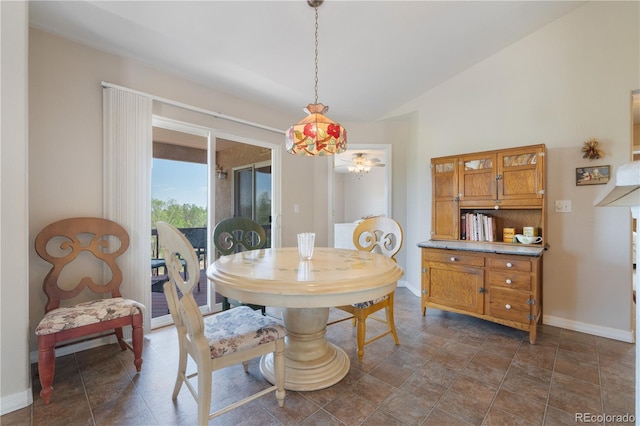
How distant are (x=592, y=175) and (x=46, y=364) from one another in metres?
4.21

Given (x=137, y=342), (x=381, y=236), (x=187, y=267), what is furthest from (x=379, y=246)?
(x=137, y=342)

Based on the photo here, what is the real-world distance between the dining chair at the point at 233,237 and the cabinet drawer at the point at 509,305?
6.67 feet

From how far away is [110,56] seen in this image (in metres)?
2.31

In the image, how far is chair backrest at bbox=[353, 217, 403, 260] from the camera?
92.7 inches

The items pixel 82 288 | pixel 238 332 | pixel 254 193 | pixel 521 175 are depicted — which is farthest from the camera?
pixel 254 193

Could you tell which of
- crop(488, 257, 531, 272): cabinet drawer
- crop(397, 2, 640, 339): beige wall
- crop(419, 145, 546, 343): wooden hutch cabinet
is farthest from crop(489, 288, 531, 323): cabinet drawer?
crop(397, 2, 640, 339): beige wall

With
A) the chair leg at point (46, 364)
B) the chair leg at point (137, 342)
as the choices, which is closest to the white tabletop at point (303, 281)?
the chair leg at point (137, 342)

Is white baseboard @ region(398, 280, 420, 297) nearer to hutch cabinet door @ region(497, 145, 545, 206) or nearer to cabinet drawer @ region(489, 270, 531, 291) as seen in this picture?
cabinet drawer @ region(489, 270, 531, 291)

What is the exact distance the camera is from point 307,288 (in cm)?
130

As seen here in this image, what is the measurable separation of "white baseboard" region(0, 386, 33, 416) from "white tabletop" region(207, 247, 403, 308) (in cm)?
121

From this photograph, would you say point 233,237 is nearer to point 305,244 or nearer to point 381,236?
point 305,244

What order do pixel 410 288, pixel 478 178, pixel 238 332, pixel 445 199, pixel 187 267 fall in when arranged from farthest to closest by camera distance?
pixel 410 288 < pixel 445 199 < pixel 478 178 < pixel 238 332 < pixel 187 267

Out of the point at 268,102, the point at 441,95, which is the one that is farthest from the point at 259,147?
the point at 441,95

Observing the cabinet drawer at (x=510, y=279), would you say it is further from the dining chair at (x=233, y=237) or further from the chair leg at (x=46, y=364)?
the chair leg at (x=46, y=364)
